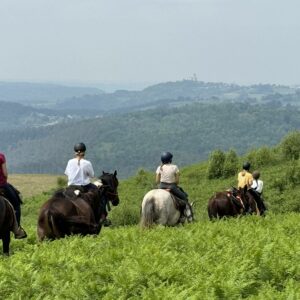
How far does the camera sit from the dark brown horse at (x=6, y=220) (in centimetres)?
1413

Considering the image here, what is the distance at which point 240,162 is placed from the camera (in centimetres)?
5731

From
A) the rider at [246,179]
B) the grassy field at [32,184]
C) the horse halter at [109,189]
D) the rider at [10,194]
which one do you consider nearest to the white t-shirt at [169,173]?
the horse halter at [109,189]

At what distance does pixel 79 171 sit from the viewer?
16359mm

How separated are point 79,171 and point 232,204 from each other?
888 cm

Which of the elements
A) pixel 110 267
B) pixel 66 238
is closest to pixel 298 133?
pixel 66 238

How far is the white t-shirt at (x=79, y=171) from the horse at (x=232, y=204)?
818 cm

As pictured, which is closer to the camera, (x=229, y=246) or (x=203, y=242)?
(x=229, y=246)

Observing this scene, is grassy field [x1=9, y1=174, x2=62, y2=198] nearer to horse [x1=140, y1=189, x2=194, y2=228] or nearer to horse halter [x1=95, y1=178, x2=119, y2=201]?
horse halter [x1=95, y1=178, x2=119, y2=201]

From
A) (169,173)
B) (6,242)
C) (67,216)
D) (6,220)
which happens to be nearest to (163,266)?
(67,216)

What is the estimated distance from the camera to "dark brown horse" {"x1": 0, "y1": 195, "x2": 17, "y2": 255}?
556 inches

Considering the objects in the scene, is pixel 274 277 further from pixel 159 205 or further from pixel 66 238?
pixel 159 205

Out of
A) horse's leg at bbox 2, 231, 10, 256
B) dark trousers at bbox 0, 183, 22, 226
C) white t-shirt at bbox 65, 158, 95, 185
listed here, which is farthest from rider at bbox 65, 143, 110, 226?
horse's leg at bbox 2, 231, 10, 256

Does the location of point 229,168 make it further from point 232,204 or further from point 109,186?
point 109,186

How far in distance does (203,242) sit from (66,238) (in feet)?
11.5
